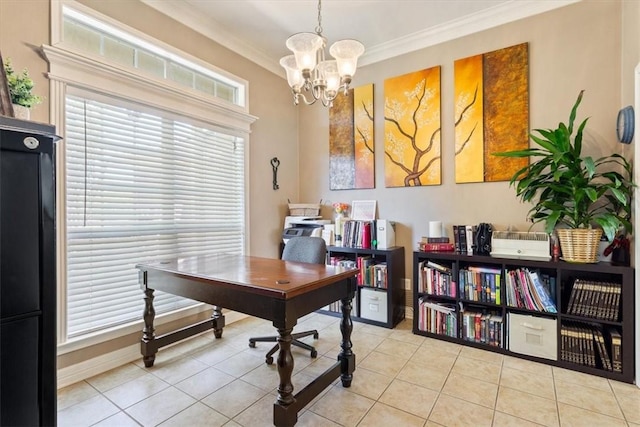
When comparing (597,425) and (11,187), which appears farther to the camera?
(597,425)

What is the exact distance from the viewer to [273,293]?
1.53m

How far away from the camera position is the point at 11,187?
1.10 m

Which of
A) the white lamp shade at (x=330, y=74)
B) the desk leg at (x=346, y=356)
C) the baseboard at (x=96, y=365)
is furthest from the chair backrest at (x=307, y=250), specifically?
the baseboard at (x=96, y=365)

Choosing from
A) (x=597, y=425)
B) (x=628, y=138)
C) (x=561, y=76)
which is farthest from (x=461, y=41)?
(x=597, y=425)

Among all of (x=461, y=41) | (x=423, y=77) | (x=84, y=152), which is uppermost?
(x=461, y=41)

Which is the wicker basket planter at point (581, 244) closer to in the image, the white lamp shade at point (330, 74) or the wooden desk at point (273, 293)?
the wooden desk at point (273, 293)

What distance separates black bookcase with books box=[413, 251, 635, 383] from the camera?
6.98ft

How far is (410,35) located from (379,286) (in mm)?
2737

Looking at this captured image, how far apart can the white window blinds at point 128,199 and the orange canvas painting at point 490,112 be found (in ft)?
8.32

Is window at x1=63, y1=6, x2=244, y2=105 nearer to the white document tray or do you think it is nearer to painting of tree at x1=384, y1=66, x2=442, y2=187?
painting of tree at x1=384, y1=66, x2=442, y2=187

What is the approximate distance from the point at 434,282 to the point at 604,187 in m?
1.45

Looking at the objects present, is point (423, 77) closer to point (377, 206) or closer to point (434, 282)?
point (377, 206)

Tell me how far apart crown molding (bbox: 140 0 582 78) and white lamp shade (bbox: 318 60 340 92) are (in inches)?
65.6

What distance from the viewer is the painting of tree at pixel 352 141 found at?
11.8 ft
